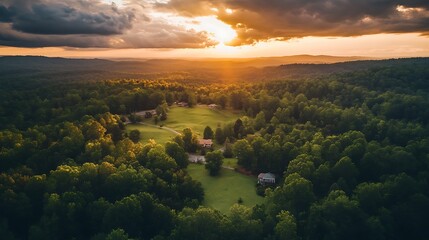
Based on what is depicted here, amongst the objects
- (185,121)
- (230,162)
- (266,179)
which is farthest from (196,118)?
(266,179)

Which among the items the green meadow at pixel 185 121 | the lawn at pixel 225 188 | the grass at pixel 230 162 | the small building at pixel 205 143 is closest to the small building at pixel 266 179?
the lawn at pixel 225 188

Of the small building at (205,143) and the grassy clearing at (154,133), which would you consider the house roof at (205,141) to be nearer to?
the small building at (205,143)

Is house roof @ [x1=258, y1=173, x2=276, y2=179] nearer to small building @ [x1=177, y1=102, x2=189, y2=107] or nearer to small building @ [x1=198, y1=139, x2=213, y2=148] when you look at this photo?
small building @ [x1=198, y1=139, x2=213, y2=148]

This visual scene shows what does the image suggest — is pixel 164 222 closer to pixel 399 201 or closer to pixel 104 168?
pixel 104 168

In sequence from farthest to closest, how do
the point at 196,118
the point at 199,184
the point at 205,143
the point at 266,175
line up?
the point at 196,118, the point at 205,143, the point at 266,175, the point at 199,184

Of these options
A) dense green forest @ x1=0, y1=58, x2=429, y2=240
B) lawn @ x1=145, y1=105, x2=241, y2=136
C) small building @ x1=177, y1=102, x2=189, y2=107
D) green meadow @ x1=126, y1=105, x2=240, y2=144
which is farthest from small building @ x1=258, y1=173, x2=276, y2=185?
small building @ x1=177, y1=102, x2=189, y2=107

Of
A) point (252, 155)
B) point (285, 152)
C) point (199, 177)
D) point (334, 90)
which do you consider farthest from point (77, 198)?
point (334, 90)

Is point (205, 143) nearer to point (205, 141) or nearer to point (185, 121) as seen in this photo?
point (205, 141)
